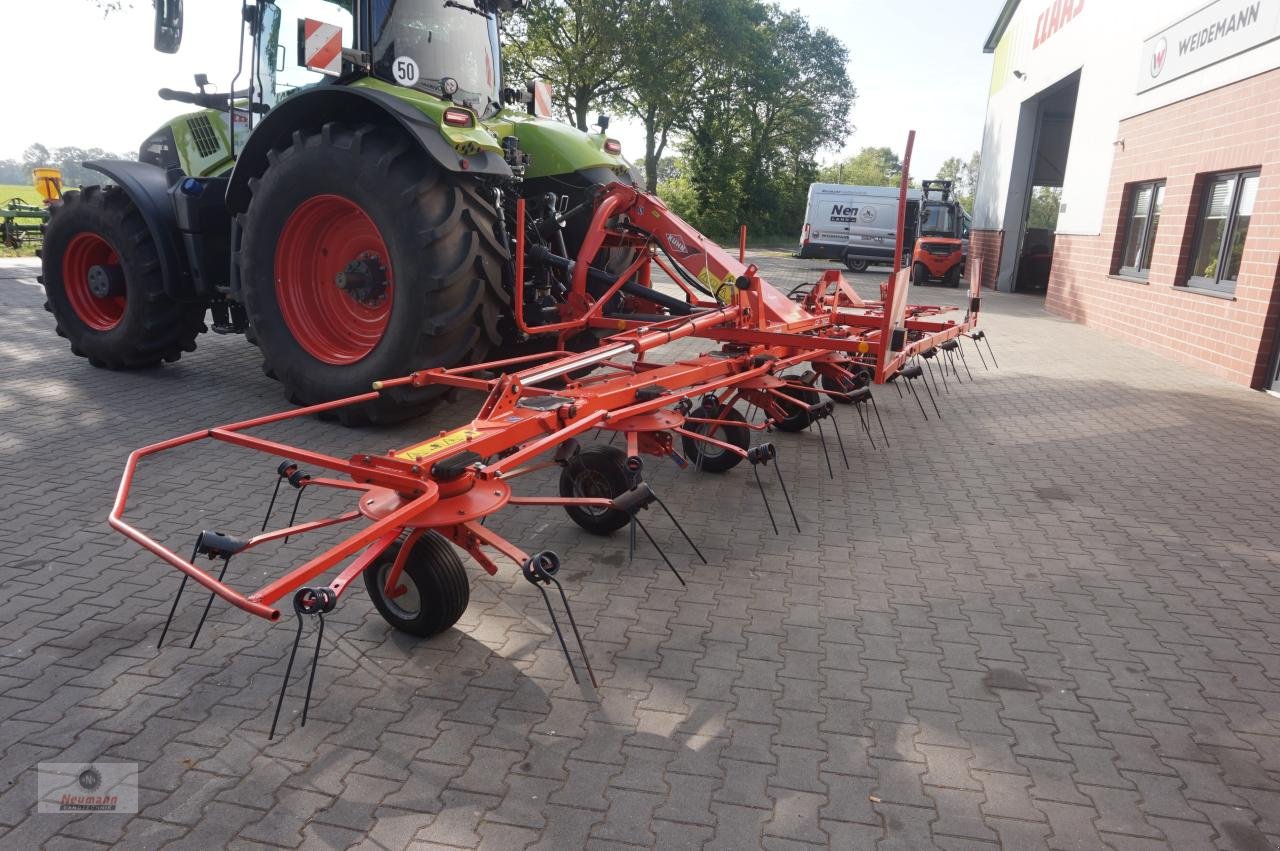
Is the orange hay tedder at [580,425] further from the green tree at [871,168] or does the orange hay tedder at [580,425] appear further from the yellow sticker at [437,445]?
the green tree at [871,168]

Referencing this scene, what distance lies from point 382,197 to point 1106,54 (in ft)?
41.1

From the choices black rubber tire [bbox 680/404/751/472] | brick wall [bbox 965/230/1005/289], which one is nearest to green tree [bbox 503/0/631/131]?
brick wall [bbox 965/230/1005/289]

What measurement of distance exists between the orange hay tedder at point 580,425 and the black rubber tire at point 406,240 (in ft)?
0.98

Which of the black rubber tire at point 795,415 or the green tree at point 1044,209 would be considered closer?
the black rubber tire at point 795,415

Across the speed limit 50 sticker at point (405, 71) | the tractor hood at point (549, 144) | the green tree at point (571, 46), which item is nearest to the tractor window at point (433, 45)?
the speed limit 50 sticker at point (405, 71)

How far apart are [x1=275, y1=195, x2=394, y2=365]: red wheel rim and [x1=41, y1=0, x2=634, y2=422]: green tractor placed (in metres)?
0.01

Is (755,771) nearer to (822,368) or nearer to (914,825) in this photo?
(914,825)

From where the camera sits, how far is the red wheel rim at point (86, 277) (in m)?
6.32

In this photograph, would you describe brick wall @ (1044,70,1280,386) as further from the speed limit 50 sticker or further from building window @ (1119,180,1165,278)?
the speed limit 50 sticker

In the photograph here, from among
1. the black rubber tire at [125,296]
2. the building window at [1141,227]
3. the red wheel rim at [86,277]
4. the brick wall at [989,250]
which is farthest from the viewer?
the brick wall at [989,250]

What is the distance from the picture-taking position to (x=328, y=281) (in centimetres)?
531

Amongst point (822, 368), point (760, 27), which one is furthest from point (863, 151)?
point (822, 368)

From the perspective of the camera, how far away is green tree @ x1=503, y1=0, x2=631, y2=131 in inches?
1083

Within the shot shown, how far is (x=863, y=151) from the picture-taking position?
87750 millimetres
